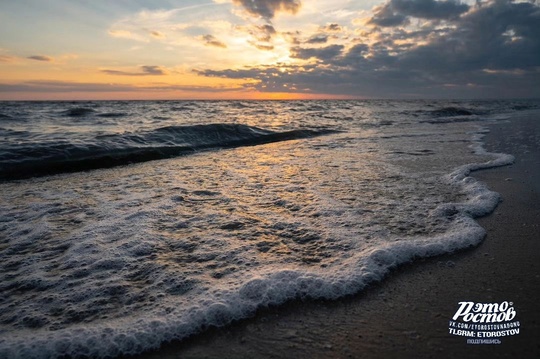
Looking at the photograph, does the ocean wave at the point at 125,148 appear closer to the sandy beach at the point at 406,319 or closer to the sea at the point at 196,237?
the sea at the point at 196,237

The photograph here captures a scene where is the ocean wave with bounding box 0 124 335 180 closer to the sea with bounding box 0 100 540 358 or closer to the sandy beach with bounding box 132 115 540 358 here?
the sea with bounding box 0 100 540 358

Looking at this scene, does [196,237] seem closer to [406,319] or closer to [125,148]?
[406,319]

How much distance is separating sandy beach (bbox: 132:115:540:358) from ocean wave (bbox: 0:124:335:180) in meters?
7.04

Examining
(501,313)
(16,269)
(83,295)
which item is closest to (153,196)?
(16,269)

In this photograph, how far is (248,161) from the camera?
821 centimetres

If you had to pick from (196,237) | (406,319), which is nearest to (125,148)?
→ (196,237)

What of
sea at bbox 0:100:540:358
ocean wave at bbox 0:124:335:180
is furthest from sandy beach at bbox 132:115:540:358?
ocean wave at bbox 0:124:335:180

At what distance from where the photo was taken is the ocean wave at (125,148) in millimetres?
7637

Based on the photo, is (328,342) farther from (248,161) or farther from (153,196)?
(248,161)

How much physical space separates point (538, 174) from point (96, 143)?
1085 centimetres

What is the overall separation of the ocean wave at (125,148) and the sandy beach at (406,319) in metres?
7.04

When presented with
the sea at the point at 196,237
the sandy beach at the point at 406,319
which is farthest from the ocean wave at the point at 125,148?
the sandy beach at the point at 406,319

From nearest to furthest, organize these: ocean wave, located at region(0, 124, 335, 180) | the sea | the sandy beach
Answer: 1. the sandy beach
2. the sea
3. ocean wave, located at region(0, 124, 335, 180)

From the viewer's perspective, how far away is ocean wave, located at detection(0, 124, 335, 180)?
25.1 feet
